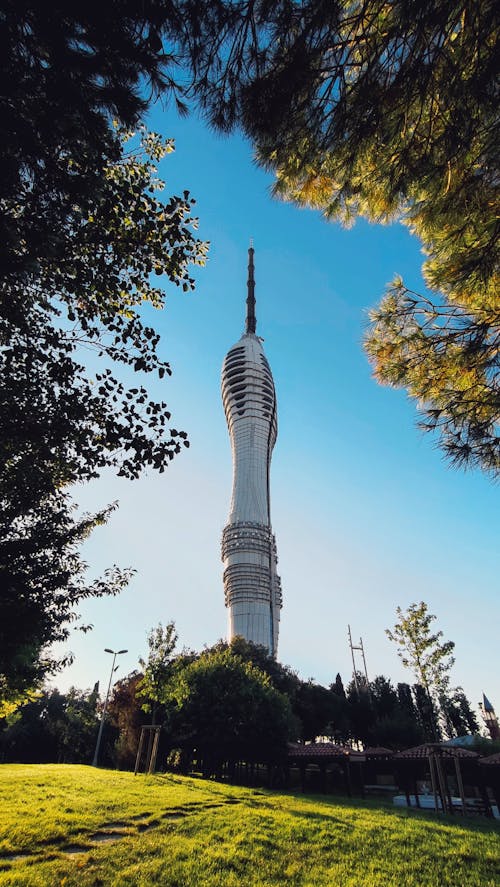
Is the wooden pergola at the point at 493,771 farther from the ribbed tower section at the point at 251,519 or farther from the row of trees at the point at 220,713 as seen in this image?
the ribbed tower section at the point at 251,519

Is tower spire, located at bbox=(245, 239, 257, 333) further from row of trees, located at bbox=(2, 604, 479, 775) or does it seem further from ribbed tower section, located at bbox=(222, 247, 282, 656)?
row of trees, located at bbox=(2, 604, 479, 775)

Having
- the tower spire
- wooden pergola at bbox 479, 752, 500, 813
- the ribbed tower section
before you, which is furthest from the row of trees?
the tower spire

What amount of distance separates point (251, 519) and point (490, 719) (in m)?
40.2

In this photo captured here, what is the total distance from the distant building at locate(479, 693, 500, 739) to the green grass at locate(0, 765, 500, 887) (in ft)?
178

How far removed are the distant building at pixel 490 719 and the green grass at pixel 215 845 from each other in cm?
5434

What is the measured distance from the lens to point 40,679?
13.1 m

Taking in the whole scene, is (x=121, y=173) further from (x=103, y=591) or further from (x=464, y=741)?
(x=464, y=741)

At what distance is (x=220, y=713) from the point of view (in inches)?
1059

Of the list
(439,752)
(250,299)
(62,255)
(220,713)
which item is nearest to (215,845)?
(62,255)

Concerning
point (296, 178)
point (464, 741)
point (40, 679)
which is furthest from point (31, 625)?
point (464, 741)

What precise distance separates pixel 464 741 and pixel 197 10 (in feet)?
189

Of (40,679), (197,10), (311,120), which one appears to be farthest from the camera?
(40,679)

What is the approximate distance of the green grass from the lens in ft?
23.3

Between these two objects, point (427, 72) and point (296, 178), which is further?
point (296, 178)
